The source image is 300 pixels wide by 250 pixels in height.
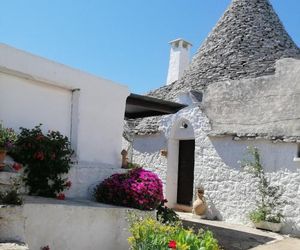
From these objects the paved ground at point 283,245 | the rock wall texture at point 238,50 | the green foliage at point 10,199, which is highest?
the rock wall texture at point 238,50

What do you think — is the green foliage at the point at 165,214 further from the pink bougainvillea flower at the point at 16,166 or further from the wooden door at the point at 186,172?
the wooden door at the point at 186,172

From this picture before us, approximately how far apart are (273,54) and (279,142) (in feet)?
16.5

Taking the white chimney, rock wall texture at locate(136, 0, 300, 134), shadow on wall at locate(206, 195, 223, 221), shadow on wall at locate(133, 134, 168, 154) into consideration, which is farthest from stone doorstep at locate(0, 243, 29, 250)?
the white chimney

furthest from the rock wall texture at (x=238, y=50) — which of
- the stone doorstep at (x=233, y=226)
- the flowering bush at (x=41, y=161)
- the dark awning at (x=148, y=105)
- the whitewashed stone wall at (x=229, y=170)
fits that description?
the flowering bush at (x=41, y=161)

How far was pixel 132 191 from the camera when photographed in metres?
6.55

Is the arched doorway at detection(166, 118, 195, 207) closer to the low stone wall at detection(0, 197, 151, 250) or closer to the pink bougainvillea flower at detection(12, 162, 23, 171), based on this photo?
the low stone wall at detection(0, 197, 151, 250)

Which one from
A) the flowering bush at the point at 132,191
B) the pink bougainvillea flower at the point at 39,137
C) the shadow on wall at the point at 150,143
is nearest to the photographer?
the pink bougainvillea flower at the point at 39,137

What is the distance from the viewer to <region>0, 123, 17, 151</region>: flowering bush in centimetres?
555

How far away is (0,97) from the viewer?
6203 millimetres

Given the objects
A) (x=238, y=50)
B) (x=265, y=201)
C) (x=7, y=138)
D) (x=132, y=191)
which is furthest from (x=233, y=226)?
(x=238, y=50)

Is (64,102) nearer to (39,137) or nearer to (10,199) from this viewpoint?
(39,137)

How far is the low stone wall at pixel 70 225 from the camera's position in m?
4.99

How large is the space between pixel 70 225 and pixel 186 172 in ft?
26.3

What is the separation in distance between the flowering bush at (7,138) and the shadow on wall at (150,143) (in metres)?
7.73
